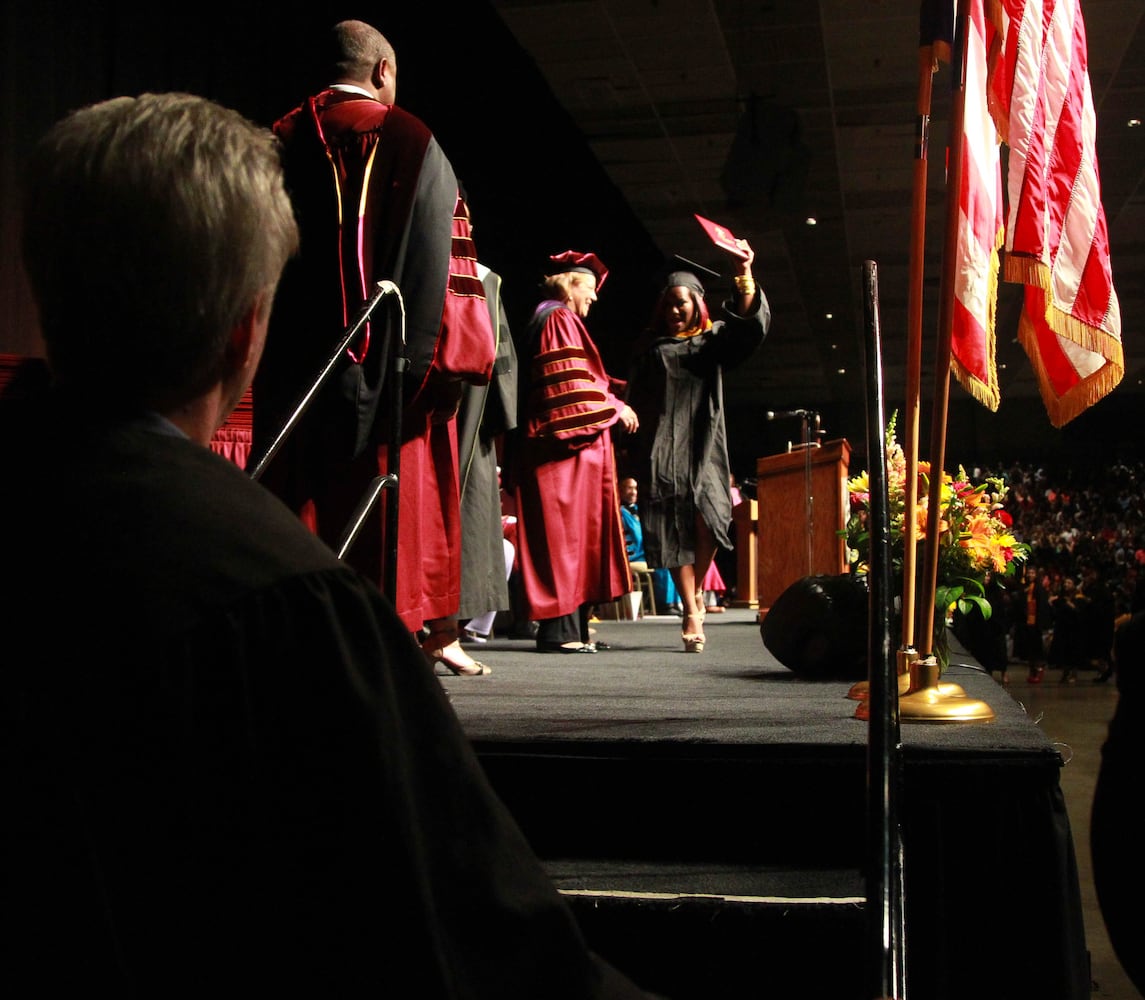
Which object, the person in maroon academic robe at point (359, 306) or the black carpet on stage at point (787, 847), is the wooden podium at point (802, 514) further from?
the black carpet on stage at point (787, 847)

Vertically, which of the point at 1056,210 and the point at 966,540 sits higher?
the point at 1056,210

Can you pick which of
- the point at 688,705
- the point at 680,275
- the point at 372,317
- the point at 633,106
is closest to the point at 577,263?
the point at 680,275

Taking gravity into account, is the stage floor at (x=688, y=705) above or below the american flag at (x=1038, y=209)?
below

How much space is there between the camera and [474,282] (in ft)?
11.2

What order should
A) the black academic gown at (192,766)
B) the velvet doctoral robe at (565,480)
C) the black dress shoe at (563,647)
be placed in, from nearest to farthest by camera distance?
the black academic gown at (192,766), the velvet doctoral robe at (565,480), the black dress shoe at (563,647)

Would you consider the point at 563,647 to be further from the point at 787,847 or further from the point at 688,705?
the point at 787,847

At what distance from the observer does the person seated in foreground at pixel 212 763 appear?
0.73 m

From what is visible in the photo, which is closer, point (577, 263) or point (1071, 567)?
point (577, 263)

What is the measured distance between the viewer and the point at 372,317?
3.08 metres

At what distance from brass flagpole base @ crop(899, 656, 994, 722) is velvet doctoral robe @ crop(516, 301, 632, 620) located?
2521mm

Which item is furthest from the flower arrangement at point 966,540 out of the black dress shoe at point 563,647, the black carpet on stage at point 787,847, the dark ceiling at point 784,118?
the dark ceiling at point 784,118

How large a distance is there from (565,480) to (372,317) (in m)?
2.16

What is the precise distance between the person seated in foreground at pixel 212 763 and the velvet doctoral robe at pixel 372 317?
227 centimetres

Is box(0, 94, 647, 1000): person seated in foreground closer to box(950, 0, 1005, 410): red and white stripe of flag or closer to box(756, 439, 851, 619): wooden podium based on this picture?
box(950, 0, 1005, 410): red and white stripe of flag
